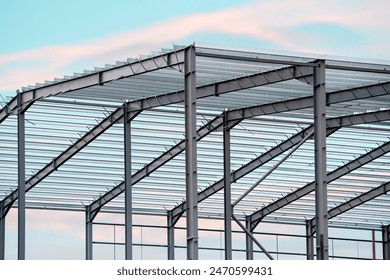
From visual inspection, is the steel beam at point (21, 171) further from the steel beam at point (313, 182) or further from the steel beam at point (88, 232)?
the steel beam at point (88, 232)

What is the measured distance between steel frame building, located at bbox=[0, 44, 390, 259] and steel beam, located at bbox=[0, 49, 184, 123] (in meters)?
0.06

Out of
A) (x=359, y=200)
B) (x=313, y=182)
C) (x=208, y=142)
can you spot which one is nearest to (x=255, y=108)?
(x=208, y=142)

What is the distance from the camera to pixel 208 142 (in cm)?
5972

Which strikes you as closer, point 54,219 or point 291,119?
point 291,119

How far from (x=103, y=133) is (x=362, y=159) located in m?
13.7

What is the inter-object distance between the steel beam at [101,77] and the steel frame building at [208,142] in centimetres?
6

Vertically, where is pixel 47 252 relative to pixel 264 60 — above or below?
below

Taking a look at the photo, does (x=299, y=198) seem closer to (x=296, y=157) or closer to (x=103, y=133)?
(x=296, y=157)

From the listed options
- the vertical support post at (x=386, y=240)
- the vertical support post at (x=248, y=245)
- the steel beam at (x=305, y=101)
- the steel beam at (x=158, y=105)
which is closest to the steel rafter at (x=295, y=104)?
the steel beam at (x=305, y=101)

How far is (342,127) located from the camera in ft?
184

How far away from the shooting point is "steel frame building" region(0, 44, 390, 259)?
41062 mm

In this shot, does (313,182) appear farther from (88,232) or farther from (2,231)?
(2,231)

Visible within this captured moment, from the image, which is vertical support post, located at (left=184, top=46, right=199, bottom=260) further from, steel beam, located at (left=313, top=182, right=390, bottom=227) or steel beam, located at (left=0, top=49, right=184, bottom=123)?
steel beam, located at (left=313, top=182, right=390, bottom=227)
